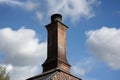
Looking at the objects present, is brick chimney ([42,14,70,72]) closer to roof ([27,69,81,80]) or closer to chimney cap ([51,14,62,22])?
chimney cap ([51,14,62,22])

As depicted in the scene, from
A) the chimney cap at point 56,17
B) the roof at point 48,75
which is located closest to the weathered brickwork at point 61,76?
the roof at point 48,75

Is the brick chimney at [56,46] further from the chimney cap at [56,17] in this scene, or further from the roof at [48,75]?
the roof at [48,75]

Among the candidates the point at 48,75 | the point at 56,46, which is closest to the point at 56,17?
the point at 56,46

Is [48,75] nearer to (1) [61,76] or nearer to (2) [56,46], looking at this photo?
(1) [61,76]

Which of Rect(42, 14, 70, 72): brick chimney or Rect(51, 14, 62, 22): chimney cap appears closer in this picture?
Rect(42, 14, 70, 72): brick chimney

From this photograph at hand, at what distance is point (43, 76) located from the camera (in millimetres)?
14453

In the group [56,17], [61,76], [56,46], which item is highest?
[56,17]

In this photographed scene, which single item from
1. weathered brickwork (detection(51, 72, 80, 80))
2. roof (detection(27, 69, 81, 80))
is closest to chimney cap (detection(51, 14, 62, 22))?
roof (detection(27, 69, 81, 80))

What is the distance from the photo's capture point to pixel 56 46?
15289 mm

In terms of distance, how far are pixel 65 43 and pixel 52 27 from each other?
1340mm

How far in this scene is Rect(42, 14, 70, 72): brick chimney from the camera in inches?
587

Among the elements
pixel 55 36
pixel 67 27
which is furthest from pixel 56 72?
pixel 67 27

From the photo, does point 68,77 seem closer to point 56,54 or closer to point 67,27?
point 56,54

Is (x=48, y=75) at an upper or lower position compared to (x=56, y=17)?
lower
